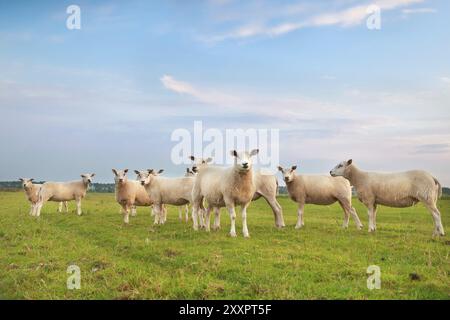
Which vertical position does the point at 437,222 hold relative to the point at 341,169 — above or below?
below

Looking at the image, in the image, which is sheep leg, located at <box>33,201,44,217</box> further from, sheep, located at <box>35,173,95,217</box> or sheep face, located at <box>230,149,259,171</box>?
sheep face, located at <box>230,149,259,171</box>

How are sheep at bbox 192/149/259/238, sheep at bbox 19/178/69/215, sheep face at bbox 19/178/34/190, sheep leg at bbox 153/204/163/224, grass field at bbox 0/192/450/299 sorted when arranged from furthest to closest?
1. sheep face at bbox 19/178/34/190
2. sheep at bbox 19/178/69/215
3. sheep leg at bbox 153/204/163/224
4. sheep at bbox 192/149/259/238
5. grass field at bbox 0/192/450/299

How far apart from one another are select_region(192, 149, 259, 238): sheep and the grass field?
1274 mm

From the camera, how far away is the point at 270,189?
21078 mm

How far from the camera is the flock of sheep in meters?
18.6

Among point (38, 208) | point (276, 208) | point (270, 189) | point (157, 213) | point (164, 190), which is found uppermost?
point (270, 189)

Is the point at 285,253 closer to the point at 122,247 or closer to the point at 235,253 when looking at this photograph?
the point at 235,253

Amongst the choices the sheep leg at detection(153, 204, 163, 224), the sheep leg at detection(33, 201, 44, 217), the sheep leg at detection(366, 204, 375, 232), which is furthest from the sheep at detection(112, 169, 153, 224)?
the sheep leg at detection(366, 204, 375, 232)

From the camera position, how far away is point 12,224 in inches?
1030

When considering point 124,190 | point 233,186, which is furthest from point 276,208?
point 124,190

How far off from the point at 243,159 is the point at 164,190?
8.44 meters

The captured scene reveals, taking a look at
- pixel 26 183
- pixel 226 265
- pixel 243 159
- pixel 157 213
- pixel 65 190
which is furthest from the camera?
pixel 26 183

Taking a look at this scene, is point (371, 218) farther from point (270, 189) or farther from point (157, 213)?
point (157, 213)

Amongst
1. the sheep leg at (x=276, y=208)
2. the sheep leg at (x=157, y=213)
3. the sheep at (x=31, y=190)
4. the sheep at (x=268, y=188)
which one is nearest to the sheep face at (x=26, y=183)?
the sheep at (x=31, y=190)
